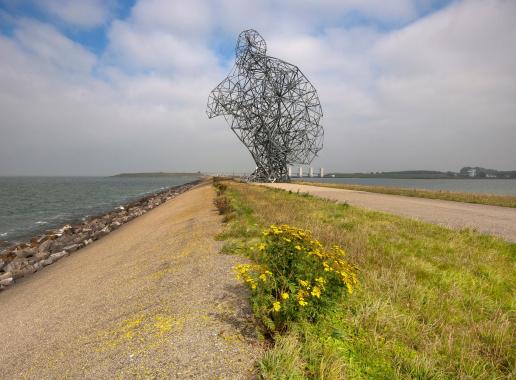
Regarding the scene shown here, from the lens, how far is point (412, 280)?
4793mm

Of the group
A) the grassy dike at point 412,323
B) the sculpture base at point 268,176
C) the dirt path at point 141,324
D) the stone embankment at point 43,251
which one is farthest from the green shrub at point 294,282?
the sculpture base at point 268,176

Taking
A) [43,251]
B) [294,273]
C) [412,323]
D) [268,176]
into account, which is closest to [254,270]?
[294,273]

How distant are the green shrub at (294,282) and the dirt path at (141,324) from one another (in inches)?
16.3

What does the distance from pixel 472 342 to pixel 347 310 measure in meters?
1.40

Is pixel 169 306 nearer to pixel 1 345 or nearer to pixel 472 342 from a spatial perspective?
pixel 1 345

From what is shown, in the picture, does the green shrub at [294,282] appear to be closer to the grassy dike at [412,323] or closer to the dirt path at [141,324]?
the grassy dike at [412,323]

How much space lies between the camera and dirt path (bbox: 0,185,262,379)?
10.4 feet

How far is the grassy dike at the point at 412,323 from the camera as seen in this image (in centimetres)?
282

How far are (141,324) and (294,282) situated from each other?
2296mm

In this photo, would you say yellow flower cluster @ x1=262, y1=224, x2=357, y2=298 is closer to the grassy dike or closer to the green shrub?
the green shrub

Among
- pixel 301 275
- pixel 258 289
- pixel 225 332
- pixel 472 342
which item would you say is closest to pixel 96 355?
pixel 225 332

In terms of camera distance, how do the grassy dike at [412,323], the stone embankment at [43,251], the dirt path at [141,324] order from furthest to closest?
the stone embankment at [43,251], the dirt path at [141,324], the grassy dike at [412,323]

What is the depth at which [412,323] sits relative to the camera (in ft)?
11.7

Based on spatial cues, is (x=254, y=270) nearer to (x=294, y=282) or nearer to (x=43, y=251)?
(x=294, y=282)
